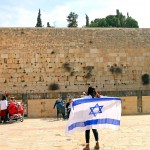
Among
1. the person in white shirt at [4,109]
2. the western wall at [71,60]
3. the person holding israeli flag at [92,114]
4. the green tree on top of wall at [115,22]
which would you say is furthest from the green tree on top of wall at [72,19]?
the person holding israeli flag at [92,114]

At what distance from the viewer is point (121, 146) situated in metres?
8.07

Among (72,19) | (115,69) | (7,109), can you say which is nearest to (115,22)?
(72,19)

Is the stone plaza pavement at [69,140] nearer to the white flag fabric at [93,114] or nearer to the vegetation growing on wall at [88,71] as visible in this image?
the white flag fabric at [93,114]

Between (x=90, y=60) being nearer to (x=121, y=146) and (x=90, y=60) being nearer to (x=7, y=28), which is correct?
(x=7, y=28)

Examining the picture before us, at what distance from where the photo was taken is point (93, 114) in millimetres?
7809

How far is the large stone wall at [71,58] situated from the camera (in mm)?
21156

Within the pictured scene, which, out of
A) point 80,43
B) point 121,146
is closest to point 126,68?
point 80,43

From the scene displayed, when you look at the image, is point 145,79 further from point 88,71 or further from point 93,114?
point 93,114

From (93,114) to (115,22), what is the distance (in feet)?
161

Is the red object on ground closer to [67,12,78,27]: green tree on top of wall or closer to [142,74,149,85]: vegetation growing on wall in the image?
[142,74,149,85]: vegetation growing on wall

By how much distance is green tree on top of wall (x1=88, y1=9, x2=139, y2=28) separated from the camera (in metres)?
55.1

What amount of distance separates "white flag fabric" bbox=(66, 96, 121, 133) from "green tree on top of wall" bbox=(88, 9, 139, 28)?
1846 inches

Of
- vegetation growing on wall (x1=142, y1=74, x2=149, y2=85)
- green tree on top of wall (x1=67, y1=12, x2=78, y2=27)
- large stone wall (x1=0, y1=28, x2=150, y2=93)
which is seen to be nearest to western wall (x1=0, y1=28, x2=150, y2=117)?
large stone wall (x1=0, y1=28, x2=150, y2=93)

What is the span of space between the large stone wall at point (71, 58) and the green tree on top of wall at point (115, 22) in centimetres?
3226
